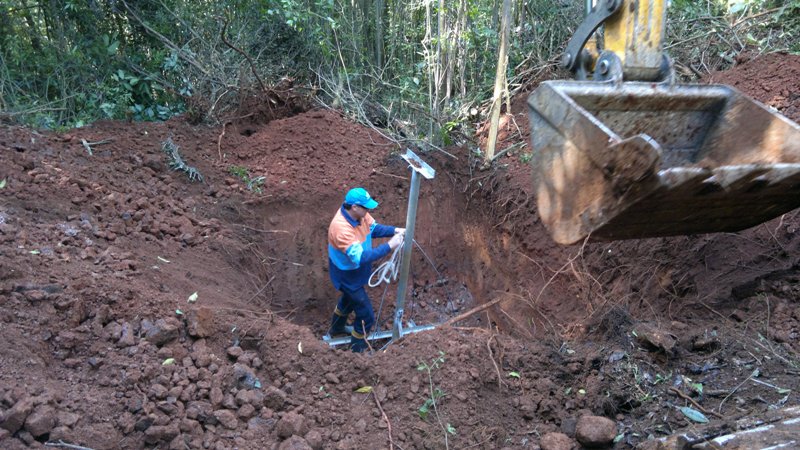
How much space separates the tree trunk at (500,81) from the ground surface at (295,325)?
70 centimetres

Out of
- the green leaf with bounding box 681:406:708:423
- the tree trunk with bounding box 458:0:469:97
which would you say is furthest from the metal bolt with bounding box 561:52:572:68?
the tree trunk with bounding box 458:0:469:97

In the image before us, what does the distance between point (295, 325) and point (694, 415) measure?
2728mm

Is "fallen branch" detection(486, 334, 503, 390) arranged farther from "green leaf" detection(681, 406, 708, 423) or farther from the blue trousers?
the blue trousers

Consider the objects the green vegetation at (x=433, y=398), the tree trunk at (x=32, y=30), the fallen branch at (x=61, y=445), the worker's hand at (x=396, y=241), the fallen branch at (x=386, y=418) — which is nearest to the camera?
the fallen branch at (x=61, y=445)

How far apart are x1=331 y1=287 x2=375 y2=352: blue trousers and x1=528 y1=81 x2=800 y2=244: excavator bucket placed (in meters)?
2.96

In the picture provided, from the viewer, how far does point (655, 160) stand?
8.90ft

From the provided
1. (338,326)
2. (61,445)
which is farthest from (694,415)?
(338,326)

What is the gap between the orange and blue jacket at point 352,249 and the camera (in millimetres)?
5496

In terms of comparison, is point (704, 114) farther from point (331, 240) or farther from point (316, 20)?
point (316, 20)

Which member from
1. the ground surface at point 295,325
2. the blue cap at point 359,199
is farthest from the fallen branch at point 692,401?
the blue cap at point 359,199

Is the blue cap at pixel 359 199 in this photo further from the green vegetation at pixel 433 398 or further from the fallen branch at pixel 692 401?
the fallen branch at pixel 692 401

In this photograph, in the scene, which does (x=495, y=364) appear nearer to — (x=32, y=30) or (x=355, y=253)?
(x=355, y=253)

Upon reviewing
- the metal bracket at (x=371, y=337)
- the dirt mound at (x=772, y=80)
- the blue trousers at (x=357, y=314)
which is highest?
the dirt mound at (x=772, y=80)

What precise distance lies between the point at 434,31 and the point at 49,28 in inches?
205
